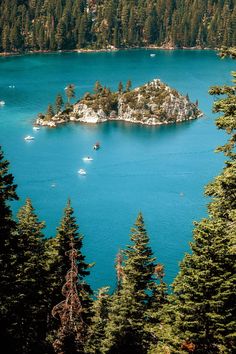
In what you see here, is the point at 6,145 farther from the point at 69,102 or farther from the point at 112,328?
the point at 112,328

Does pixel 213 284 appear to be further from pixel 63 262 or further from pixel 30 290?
pixel 30 290

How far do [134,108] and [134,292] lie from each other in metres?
142

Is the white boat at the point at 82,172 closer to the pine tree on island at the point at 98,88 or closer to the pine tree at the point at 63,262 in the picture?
the pine tree on island at the point at 98,88

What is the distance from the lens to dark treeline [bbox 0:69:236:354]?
985 inches

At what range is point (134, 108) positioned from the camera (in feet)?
583

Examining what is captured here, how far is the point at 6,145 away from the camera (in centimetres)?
15225

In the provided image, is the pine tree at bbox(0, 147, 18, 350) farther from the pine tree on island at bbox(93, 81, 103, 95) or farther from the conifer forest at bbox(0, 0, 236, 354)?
the pine tree on island at bbox(93, 81, 103, 95)

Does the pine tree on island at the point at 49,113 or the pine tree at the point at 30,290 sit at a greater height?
the pine tree on island at the point at 49,113

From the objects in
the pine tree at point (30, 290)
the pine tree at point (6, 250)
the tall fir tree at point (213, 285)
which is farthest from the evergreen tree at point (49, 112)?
the tall fir tree at point (213, 285)

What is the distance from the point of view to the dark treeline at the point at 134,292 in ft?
82.1

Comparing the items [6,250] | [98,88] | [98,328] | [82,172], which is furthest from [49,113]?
[6,250]

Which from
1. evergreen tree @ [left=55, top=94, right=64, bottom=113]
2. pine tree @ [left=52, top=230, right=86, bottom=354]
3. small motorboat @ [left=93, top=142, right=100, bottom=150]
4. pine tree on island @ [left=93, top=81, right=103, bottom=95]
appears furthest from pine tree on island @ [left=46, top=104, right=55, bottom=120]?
pine tree @ [left=52, top=230, right=86, bottom=354]

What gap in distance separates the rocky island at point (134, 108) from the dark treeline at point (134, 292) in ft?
435

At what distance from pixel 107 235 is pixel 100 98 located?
9080 centimetres
